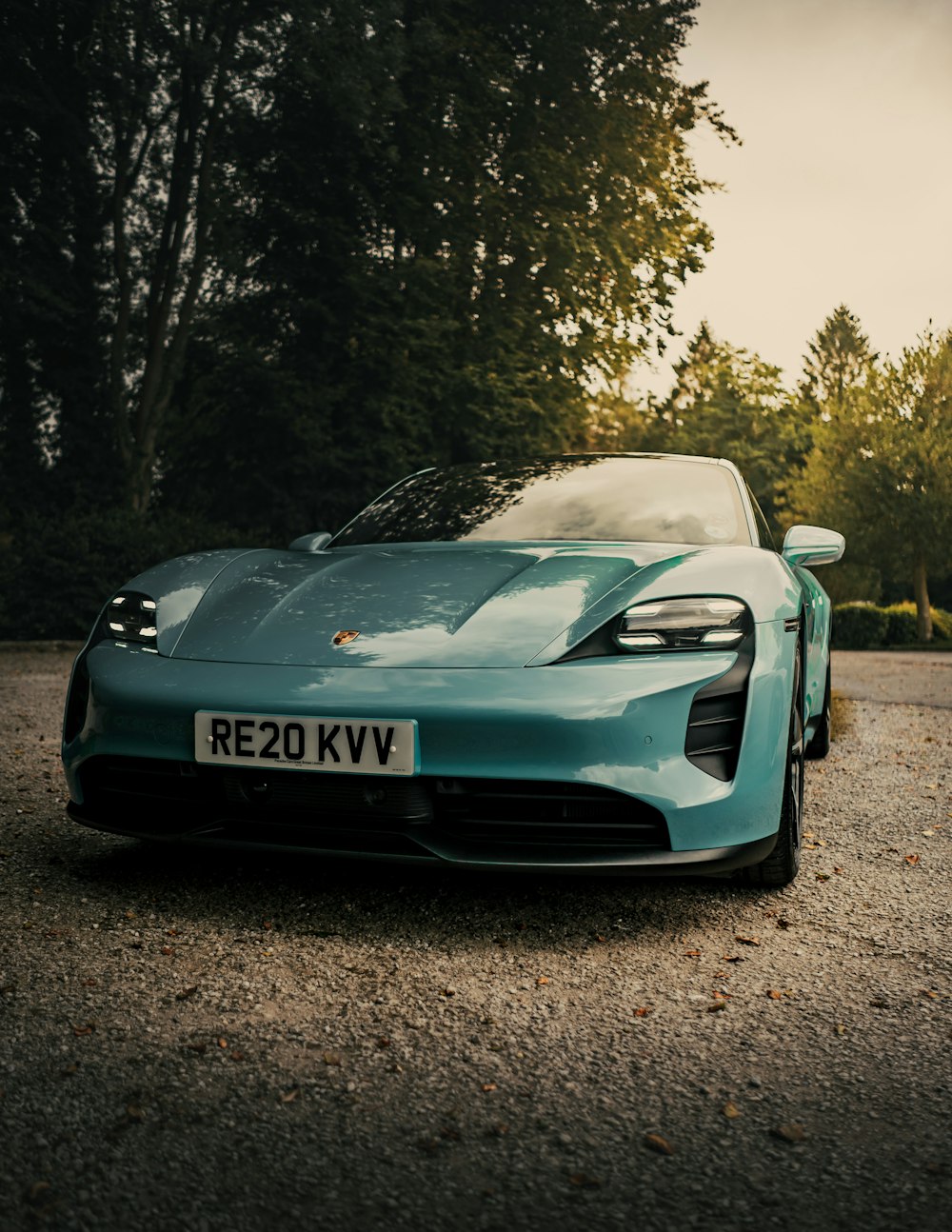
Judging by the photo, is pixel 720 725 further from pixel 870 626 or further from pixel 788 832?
pixel 870 626

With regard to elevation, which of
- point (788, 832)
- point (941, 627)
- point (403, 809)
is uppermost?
point (403, 809)

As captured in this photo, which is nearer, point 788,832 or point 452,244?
point 788,832

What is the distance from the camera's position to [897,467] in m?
35.6

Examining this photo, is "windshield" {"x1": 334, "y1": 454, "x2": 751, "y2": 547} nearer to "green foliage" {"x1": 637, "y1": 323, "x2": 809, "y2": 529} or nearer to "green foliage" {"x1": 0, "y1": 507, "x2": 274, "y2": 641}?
"green foliage" {"x1": 0, "y1": 507, "x2": 274, "y2": 641}

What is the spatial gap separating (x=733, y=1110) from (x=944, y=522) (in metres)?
35.8

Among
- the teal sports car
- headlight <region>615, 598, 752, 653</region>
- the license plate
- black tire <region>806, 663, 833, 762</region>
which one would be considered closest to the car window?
the teal sports car

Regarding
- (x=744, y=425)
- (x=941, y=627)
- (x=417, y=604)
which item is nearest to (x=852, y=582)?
(x=941, y=627)

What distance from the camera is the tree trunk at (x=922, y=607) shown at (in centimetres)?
3294

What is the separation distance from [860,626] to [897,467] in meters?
8.00

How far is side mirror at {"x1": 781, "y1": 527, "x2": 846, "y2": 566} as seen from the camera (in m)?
4.26

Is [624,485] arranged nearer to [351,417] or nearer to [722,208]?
[351,417]

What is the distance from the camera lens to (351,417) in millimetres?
19109

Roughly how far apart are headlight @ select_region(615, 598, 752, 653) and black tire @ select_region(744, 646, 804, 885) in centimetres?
34

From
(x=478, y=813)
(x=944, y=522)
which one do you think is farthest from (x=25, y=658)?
(x=944, y=522)
